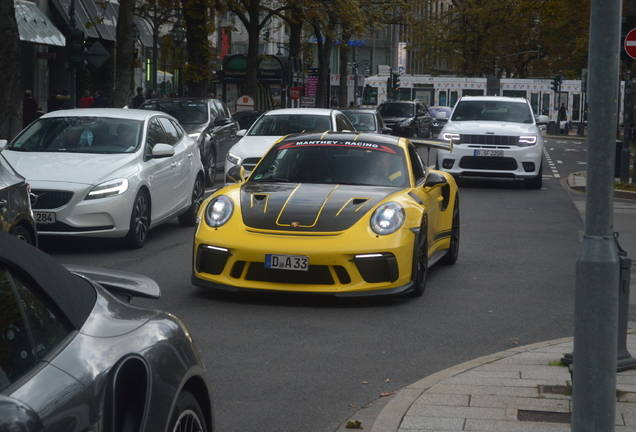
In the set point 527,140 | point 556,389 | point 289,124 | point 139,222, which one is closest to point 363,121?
point 527,140

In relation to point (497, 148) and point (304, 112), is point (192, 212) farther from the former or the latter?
point (497, 148)

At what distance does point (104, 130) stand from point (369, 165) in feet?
13.2

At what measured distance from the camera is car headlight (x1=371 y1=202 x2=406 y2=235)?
312 inches

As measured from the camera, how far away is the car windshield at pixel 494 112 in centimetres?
2112

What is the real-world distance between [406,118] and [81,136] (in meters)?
34.3

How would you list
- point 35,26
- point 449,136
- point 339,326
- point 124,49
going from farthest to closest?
point 35,26 → point 124,49 → point 449,136 → point 339,326

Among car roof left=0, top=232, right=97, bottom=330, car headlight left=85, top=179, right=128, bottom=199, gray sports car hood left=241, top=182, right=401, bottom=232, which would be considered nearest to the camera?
car roof left=0, top=232, right=97, bottom=330

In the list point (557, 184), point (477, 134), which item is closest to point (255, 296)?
point (477, 134)

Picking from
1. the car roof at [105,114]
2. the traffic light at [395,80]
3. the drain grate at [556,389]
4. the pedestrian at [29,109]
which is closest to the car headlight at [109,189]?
the car roof at [105,114]

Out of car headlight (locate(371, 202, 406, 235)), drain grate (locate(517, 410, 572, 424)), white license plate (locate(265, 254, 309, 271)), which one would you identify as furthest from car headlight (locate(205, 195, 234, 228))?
drain grate (locate(517, 410, 572, 424))

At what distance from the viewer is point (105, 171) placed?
421 inches

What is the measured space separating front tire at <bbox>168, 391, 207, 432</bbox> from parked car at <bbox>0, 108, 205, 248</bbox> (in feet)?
23.3

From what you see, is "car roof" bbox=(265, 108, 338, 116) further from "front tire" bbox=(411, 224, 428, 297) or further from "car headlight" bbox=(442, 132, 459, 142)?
"front tire" bbox=(411, 224, 428, 297)

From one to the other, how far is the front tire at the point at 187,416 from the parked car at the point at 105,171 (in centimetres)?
712
